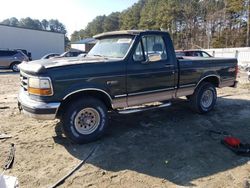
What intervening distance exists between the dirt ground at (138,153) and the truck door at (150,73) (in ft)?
2.49

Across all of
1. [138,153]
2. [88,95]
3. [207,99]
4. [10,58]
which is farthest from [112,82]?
[10,58]

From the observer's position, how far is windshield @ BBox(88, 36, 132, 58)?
5.77 m

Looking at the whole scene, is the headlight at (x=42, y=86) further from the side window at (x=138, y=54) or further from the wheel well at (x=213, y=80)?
the wheel well at (x=213, y=80)

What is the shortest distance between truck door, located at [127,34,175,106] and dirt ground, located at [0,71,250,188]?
0.76 metres

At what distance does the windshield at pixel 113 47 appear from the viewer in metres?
5.77

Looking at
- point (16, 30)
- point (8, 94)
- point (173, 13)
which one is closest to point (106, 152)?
point (8, 94)

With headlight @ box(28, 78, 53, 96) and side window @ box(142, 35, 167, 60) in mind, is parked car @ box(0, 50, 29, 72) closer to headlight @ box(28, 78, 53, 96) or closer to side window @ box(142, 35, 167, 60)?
side window @ box(142, 35, 167, 60)

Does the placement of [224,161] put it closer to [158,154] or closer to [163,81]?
[158,154]

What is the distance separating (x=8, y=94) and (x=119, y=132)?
6669mm

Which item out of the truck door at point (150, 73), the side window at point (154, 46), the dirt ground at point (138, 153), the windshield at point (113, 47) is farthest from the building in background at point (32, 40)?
the truck door at point (150, 73)

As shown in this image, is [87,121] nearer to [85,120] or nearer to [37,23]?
[85,120]

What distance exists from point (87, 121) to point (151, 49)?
2117 mm

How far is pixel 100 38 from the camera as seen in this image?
21.8ft

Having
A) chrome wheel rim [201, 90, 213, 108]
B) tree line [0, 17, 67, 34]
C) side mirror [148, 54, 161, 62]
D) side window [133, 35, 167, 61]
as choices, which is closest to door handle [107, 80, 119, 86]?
side window [133, 35, 167, 61]
